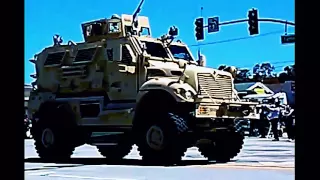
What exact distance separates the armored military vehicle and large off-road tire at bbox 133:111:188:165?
0.8 inches

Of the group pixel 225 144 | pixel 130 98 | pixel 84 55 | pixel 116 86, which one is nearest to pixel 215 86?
pixel 225 144

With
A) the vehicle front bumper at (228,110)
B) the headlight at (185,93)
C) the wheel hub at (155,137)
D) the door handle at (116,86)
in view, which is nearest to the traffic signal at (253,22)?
the vehicle front bumper at (228,110)

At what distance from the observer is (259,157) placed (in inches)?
621

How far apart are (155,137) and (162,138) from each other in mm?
246

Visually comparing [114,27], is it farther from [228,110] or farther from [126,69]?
[228,110]

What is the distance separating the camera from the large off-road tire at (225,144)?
1470 cm

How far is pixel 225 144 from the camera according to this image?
48.6 feet

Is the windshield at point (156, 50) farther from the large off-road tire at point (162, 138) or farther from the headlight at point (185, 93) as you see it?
the headlight at point (185, 93)

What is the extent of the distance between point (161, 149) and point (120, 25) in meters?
4.13

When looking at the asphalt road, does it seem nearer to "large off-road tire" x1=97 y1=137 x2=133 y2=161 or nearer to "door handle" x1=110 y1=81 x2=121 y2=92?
"large off-road tire" x1=97 y1=137 x2=133 y2=161

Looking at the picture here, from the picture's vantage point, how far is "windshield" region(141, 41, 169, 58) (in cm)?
1511

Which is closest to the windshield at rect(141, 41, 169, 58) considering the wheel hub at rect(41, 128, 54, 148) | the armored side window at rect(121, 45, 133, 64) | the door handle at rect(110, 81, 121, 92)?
the armored side window at rect(121, 45, 133, 64)
